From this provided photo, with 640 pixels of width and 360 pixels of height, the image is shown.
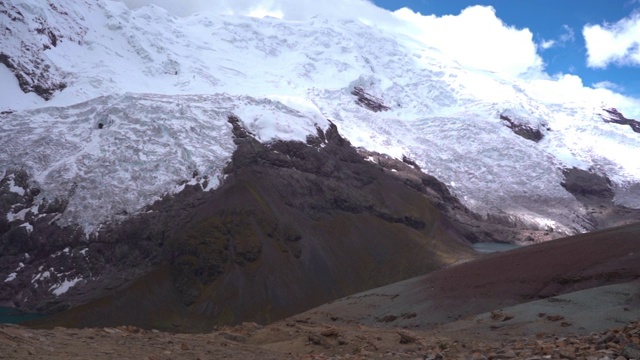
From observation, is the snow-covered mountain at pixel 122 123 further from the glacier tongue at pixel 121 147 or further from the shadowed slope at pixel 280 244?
the shadowed slope at pixel 280 244

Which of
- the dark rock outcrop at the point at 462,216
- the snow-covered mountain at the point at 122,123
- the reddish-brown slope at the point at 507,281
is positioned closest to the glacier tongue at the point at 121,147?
the snow-covered mountain at the point at 122,123

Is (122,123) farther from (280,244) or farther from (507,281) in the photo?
(507,281)

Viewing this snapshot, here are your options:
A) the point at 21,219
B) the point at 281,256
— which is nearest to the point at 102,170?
the point at 21,219

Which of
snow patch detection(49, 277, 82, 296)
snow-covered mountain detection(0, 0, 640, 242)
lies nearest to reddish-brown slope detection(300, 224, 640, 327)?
snow patch detection(49, 277, 82, 296)

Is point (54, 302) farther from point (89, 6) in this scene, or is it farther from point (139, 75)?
point (89, 6)

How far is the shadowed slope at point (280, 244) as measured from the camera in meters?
95.9

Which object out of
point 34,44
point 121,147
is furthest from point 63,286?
point 34,44

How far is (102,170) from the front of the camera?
120m

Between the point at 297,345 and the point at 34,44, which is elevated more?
the point at 297,345

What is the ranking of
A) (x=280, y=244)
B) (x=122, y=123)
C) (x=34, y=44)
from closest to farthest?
1. (x=280, y=244)
2. (x=122, y=123)
3. (x=34, y=44)

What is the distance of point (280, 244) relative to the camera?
367 ft

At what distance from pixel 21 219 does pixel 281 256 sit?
46.7 metres

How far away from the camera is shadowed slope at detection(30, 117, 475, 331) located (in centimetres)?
9588

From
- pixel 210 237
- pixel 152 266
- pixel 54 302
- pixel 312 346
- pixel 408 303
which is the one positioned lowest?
pixel 54 302
